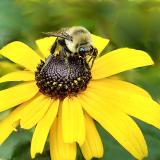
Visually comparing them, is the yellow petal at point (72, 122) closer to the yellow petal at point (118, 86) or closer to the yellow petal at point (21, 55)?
the yellow petal at point (118, 86)

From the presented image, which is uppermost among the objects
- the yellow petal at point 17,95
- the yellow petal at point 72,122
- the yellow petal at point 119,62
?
the yellow petal at point 17,95

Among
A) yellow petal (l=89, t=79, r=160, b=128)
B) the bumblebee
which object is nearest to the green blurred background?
yellow petal (l=89, t=79, r=160, b=128)

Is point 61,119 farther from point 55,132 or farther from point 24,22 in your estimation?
point 24,22

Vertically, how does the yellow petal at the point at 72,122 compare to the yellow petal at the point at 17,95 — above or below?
below

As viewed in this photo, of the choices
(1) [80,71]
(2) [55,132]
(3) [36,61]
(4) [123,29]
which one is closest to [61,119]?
(2) [55,132]

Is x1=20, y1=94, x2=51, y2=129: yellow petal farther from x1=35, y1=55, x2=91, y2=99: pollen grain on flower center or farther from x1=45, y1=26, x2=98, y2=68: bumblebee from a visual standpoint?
x1=45, y1=26, x2=98, y2=68: bumblebee

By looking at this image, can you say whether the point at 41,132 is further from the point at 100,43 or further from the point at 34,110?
the point at 100,43

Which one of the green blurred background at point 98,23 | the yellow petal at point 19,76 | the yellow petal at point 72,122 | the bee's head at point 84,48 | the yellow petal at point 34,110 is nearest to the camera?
the yellow petal at point 72,122

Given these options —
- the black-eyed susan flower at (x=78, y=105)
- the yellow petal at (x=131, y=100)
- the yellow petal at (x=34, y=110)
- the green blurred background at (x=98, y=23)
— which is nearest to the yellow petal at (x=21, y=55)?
the black-eyed susan flower at (x=78, y=105)
